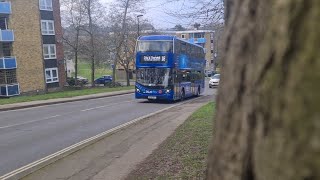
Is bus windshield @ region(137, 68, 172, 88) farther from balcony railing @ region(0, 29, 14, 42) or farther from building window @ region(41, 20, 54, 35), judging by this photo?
building window @ region(41, 20, 54, 35)

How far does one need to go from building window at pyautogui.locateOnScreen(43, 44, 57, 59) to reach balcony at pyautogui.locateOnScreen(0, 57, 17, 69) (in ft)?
17.6

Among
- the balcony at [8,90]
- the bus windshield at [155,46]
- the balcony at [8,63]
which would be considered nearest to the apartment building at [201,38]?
the bus windshield at [155,46]

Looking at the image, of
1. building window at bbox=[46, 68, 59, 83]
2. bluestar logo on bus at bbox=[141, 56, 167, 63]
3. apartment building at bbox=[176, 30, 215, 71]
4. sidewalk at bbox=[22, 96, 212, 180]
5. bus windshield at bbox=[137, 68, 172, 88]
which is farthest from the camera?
building window at bbox=[46, 68, 59, 83]

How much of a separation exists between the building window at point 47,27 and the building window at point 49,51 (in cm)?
150

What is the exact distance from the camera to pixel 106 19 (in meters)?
44.2

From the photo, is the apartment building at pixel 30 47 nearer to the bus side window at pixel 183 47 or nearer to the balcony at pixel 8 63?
the balcony at pixel 8 63

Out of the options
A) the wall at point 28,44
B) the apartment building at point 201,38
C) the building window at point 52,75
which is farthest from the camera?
the building window at point 52,75

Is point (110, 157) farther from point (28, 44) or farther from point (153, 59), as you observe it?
point (28, 44)

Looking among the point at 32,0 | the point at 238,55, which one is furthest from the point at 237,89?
the point at 32,0

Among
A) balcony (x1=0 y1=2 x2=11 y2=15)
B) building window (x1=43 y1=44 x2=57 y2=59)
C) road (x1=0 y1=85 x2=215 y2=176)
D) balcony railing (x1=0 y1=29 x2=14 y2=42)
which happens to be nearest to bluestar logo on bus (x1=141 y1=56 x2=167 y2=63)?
road (x1=0 y1=85 x2=215 y2=176)

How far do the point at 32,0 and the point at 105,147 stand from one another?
35512 millimetres

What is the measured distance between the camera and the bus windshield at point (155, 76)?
72.3ft

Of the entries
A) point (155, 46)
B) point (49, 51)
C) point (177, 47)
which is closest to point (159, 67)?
point (155, 46)

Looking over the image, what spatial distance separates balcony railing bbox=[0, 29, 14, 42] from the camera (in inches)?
1447
